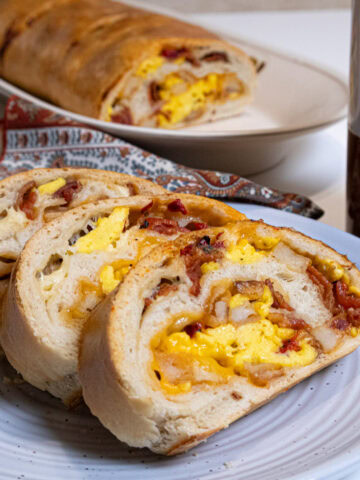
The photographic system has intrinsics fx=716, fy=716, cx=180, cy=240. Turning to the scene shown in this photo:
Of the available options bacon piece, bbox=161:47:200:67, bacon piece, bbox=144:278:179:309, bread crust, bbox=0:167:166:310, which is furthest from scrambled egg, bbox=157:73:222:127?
bacon piece, bbox=144:278:179:309

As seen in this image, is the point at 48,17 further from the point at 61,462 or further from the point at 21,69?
the point at 61,462

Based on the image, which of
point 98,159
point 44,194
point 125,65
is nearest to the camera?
point 44,194

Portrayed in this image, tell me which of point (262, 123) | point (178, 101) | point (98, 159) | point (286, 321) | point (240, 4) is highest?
point (286, 321)

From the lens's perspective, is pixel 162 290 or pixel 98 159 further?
pixel 98 159

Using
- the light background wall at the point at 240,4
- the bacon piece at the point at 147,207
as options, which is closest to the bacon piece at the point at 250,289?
the bacon piece at the point at 147,207

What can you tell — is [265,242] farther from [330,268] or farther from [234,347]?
[234,347]

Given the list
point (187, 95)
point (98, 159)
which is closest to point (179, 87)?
point (187, 95)

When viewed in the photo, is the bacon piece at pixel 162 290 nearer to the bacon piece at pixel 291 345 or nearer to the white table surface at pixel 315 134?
the bacon piece at pixel 291 345
